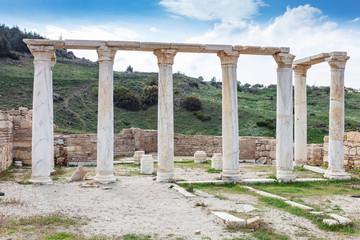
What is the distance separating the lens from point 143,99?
42625mm

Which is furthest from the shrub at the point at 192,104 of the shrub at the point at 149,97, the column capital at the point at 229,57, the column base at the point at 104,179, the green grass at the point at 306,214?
the green grass at the point at 306,214

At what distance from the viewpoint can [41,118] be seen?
14.1 m

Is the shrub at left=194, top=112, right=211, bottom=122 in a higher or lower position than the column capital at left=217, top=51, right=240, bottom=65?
lower

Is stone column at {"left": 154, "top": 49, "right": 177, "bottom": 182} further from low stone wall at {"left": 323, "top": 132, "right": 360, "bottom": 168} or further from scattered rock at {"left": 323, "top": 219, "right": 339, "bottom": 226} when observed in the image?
Result: low stone wall at {"left": 323, "top": 132, "right": 360, "bottom": 168}

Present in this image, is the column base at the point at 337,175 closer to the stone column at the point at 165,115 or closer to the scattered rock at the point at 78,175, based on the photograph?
the stone column at the point at 165,115

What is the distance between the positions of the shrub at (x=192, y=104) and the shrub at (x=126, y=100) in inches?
217

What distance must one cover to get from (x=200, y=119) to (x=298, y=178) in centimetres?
2364

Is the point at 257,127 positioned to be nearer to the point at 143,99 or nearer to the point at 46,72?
the point at 143,99

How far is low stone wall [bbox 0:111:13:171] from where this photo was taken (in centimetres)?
1681

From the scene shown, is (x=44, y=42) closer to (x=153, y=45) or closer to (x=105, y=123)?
(x=105, y=123)

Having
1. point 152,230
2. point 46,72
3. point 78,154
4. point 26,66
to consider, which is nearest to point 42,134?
point 46,72

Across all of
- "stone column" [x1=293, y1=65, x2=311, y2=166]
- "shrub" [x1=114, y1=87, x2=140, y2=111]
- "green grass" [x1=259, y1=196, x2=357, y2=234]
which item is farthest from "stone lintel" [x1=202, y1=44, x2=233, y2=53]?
"shrub" [x1=114, y1=87, x2=140, y2=111]

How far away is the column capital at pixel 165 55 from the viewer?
587 inches

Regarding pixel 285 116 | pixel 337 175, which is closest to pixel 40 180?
pixel 285 116
